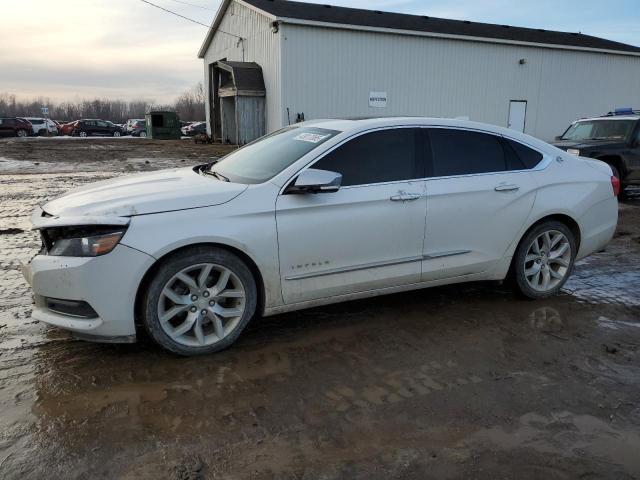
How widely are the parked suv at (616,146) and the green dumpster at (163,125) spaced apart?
29448 mm

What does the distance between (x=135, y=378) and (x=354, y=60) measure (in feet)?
67.5

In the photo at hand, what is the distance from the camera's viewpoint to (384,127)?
4.30 metres

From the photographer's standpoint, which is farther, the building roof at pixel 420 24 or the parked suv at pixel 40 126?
the parked suv at pixel 40 126

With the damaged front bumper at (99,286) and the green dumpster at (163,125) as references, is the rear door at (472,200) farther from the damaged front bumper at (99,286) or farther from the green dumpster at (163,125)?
the green dumpster at (163,125)

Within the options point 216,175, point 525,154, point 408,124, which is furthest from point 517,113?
point 216,175

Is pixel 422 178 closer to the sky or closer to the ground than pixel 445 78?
closer to the ground

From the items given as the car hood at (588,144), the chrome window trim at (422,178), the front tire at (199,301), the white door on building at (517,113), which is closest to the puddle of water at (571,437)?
the front tire at (199,301)

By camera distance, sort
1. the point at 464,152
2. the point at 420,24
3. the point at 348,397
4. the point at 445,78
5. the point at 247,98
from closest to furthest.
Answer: the point at 348,397 → the point at 464,152 → the point at 247,98 → the point at 445,78 → the point at 420,24

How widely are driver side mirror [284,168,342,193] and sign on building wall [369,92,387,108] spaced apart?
19818mm

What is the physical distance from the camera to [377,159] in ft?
13.7

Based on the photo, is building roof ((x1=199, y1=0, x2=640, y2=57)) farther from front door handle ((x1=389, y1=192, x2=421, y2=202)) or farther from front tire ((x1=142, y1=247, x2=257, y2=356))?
front tire ((x1=142, y1=247, x2=257, y2=356))

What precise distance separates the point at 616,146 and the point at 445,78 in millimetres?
14010

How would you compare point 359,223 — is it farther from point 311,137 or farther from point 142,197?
point 142,197

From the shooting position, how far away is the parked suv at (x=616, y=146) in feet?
35.7
